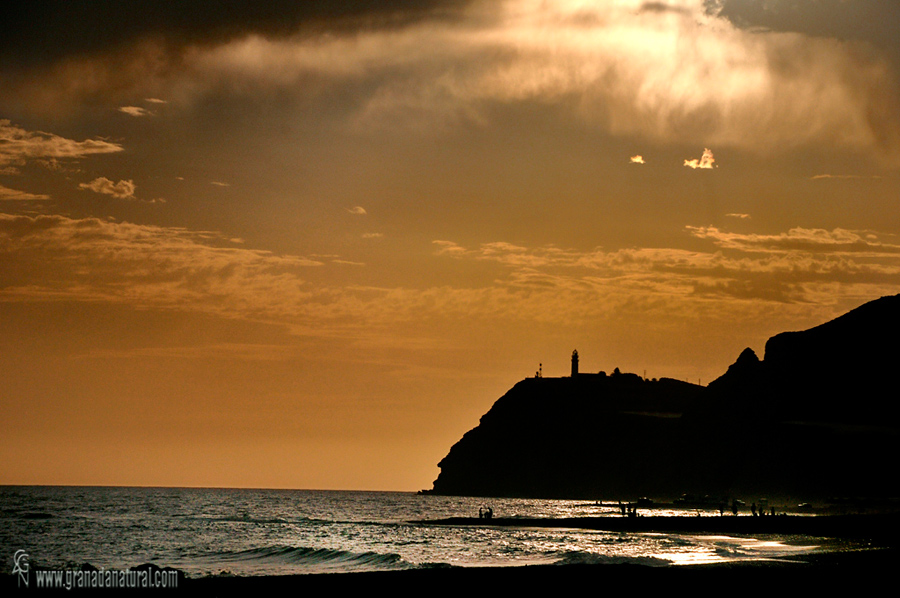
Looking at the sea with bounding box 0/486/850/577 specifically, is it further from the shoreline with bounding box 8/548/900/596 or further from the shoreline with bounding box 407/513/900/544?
the shoreline with bounding box 8/548/900/596

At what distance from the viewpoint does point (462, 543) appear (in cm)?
7431

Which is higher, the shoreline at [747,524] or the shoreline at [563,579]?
the shoreline at [563,579]

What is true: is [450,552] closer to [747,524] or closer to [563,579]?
[563,579]

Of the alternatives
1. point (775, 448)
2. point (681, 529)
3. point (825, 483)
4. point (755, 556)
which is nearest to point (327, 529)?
point (681, 529)

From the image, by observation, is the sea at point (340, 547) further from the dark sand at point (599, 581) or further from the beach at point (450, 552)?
the dark sand at point (599, 581)

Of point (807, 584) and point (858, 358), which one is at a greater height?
point (858, 358)

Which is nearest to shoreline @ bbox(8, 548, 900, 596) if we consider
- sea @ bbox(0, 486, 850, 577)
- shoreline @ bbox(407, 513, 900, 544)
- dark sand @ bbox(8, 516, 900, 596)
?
dark sand @ bbox(8, 516, 900, 596)

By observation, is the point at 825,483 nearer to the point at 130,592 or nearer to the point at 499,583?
the point at 499,583

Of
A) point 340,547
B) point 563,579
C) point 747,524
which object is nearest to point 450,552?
point 340,547

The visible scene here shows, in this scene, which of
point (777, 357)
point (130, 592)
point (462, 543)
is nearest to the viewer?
point (130, 592)

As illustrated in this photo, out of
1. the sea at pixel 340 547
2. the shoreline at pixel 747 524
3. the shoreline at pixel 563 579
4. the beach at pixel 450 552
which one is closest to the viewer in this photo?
the shoreline at pixel 563 579

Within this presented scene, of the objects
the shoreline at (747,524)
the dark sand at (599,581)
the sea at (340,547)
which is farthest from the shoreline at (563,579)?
the shoreline at (747,524)

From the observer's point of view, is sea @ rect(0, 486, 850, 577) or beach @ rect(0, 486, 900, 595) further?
sea @ rect(0, 486, 850, 577)

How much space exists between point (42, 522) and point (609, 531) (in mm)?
65052
